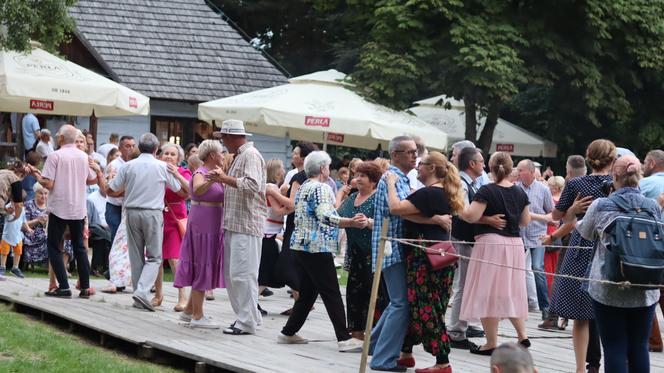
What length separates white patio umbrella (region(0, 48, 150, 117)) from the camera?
18.5 m

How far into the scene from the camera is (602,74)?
32.0m

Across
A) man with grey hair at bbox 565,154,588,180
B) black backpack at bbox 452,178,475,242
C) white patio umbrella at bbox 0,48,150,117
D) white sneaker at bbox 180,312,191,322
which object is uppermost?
white patio umbrella at bbox 0,48,150,117

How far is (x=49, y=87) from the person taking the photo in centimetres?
1877

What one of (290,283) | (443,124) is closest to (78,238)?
(290,283)

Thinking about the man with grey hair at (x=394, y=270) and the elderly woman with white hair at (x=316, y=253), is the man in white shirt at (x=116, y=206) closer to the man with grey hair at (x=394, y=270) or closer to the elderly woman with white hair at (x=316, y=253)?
the elderly woman with white hair at (x=316, y=253)

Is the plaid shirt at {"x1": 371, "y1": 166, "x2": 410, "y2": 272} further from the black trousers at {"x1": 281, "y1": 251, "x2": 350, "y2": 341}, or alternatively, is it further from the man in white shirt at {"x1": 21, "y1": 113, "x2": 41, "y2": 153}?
the man in white shirt at {"x1": 21, "y1": 113, "x2": 41, "y2": 153}

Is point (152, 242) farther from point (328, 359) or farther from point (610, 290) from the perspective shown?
point (610, 290)

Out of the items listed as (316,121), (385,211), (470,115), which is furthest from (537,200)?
(470,115)

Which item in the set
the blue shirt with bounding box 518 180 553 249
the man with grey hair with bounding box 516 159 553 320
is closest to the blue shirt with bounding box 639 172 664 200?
the man with grey hair with bounding box 516 159 553 320

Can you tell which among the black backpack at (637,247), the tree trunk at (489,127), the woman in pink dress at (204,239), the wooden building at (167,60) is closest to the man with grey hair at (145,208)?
the woman in pink dress at (204,239)

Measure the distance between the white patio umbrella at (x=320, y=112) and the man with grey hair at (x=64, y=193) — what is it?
23.5 feet

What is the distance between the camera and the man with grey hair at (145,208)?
13.5 m

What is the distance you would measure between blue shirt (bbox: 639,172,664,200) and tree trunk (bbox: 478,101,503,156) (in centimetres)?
1771

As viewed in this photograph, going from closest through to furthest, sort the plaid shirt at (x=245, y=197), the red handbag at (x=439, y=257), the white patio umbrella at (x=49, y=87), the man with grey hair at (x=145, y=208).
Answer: the red handbag at (x=439, y=257) → the plaid shirt at (x=245, y=197) → the man with grey hair at (x=145, y=208) → the white patio umbrella at (x=49, y=87)
